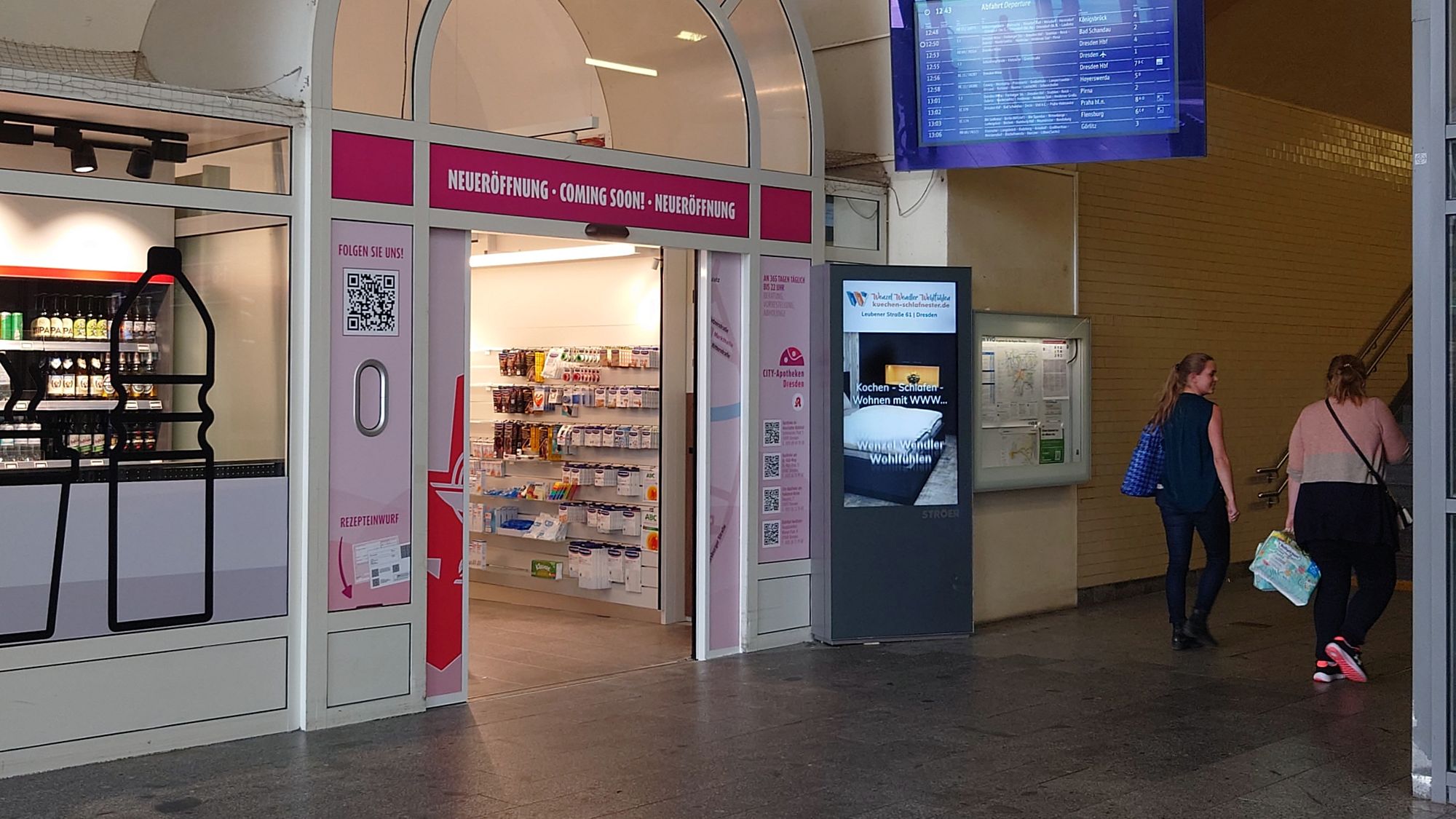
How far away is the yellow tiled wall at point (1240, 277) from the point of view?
9.81 m

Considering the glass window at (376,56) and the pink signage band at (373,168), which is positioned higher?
the glass window at (376,56)

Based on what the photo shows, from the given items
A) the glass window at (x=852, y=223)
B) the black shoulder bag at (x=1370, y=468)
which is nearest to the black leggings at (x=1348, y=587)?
the black shoulder bag at (x=1370, y=468)

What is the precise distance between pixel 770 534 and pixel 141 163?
3812mm

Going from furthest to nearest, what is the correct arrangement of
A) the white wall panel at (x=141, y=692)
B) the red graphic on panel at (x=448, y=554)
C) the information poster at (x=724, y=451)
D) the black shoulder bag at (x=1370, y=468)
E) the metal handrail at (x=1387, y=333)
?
the metal handrail at (x=1387, y=333) < the information poster at (x=724, y=451) < the black shoulder bag at (x=1370, y=468) < the red graphic on panel at (x=448, y=554) < the white wall panel at (x=141, y=692)

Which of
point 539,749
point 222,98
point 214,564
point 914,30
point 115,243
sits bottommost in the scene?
point 539,749

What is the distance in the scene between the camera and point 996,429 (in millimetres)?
8805

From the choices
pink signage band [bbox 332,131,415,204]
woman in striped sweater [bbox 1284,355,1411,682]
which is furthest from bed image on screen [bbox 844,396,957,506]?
pink signage band [bbox 332,131,415,204]

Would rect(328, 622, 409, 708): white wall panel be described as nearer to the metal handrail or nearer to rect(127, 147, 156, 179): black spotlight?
rect(127, 147, 156, 179): black spotlight

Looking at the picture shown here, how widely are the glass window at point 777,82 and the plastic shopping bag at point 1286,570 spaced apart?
3155 mm

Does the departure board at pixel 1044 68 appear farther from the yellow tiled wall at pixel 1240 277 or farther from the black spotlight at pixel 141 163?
the black spotlight at pixel 141 163

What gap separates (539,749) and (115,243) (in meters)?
2.56

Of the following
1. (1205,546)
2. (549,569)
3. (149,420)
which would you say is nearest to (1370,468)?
(1205,546)

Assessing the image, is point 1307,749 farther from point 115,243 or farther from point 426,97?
point 115,243

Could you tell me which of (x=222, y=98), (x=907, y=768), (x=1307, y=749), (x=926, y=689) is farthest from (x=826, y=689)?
(x=222, y=98)
